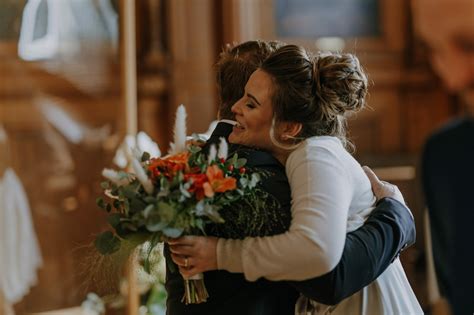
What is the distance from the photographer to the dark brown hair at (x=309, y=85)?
180 centimetres

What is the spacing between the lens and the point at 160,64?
4.18 meters

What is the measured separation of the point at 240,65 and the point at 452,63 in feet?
2.37

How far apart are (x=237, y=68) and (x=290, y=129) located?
220mm

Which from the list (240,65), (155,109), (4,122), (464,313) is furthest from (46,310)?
(464,313)

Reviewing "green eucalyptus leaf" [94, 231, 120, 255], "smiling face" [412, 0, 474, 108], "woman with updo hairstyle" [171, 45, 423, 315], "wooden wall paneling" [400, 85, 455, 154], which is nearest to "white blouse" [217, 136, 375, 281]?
"woman with updo hairstyle" [171, 45, 423, 315]

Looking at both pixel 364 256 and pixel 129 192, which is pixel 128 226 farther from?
pixel 364 256

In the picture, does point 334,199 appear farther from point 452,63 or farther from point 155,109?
point 155,109

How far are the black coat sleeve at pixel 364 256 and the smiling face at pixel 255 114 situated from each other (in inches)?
10.8

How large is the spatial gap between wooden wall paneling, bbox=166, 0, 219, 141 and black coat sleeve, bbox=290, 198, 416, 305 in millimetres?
2421

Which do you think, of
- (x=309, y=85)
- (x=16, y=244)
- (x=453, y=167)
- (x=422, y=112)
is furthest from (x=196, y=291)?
(x=422, y=112)

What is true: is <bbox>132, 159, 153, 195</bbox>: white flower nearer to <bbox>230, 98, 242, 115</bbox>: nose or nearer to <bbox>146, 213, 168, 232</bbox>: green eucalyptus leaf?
<bbox>146, 213, 168, 232</bbox>: green eucalyptus leaf

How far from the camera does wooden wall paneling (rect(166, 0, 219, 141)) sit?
4168mm

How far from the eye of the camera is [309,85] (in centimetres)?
181

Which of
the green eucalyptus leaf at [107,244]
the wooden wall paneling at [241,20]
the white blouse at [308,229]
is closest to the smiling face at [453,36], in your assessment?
the white blouse at [308,229]
